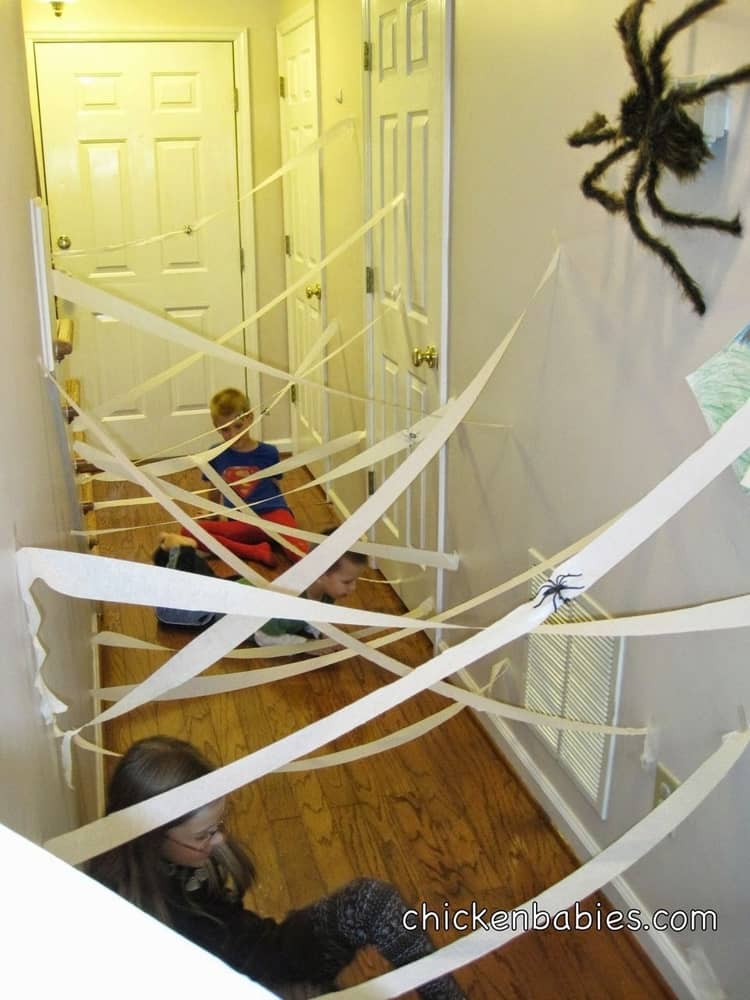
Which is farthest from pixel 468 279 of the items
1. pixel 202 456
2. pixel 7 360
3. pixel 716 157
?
pixel 7 360

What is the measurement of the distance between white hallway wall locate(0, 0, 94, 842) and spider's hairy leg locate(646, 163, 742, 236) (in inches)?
42.4

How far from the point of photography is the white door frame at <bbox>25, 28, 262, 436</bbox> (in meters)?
4.77

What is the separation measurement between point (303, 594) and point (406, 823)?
39.5 inches

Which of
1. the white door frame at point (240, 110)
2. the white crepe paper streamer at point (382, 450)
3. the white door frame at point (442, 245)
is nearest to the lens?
the white crepe paper streamer at point (382, 450)

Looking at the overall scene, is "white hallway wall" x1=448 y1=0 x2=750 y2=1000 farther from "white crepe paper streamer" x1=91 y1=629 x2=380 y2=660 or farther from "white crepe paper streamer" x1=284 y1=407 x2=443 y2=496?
"white crepe paper streamer" x1=91 y1=629 x2=380 y2=660

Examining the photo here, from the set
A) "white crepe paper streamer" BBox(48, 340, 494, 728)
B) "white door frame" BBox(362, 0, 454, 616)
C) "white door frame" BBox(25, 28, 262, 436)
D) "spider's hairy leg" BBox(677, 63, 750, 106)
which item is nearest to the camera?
"white crepe paper streamer" BBox(48, 340, 494, 728)

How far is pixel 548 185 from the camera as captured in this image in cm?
221

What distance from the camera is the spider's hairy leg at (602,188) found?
72.4 inches

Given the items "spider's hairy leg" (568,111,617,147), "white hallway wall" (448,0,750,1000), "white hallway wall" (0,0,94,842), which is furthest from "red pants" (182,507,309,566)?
"spider's hairy leg" (568,111,617,147)

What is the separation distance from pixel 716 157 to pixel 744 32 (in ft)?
0.60

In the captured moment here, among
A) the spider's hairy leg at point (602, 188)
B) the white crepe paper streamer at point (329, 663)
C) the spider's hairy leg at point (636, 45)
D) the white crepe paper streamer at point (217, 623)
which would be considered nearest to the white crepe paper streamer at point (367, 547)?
the white crepe paper streamer at point (217, 623)

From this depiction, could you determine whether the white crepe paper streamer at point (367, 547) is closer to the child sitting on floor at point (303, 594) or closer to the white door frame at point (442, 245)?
the white door frame at point (442, 245)

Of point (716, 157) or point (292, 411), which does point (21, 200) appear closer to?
point (716, 157)

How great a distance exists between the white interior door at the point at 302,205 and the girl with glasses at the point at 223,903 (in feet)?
10.0
